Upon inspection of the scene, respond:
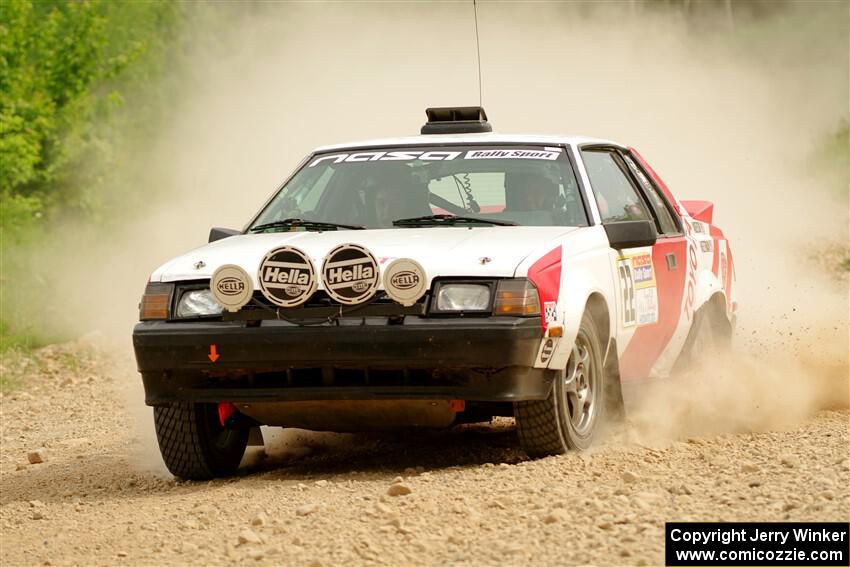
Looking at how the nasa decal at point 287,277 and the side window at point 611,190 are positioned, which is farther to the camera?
the side window at point 611,190

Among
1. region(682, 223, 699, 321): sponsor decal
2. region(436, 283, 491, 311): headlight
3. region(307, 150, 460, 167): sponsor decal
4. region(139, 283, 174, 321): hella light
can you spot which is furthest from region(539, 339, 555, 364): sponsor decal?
region(682, 223, 699, 321): sponsor decal

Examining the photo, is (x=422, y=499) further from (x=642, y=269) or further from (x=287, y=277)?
(x=642, y=269)

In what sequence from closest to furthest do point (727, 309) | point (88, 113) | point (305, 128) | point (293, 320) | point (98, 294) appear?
point (293, 320) → point (727, 309) → point (98, 294) → point (88, 113) → point (305, 128)

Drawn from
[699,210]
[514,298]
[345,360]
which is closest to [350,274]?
[345,360]

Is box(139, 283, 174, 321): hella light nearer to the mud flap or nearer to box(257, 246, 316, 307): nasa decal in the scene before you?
box(257, 246, 316, 307): nasa decal

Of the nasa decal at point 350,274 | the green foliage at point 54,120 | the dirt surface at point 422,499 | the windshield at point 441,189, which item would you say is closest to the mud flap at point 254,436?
the dirt surface at point 422,499

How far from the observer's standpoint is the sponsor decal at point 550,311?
6746 millimetres

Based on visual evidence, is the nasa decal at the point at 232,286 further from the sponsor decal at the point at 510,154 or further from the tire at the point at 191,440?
the sponsor decal at the point at 510,154

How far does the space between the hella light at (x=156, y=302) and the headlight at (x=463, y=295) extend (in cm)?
131

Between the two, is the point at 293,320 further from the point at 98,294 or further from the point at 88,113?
the point at 88,113

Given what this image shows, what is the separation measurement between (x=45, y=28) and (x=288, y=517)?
16452 millimetres

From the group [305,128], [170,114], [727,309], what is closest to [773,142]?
[305,128]

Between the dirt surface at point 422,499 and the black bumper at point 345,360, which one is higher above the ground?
the black bumper at point 345,360

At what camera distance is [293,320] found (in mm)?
6785
